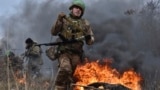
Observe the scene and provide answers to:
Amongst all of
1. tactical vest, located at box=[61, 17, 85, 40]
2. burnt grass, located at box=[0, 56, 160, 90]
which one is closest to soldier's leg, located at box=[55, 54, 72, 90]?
tactical vest, located at box=[61, 17, 85, 40]

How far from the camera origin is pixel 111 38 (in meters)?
14.5

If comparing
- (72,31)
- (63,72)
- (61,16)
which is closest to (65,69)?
(63,72)

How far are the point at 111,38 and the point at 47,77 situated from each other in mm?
2662

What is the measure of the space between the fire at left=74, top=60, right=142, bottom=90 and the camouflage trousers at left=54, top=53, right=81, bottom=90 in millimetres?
289

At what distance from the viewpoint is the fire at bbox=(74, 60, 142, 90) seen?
1038 cm

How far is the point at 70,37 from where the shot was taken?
9.76m

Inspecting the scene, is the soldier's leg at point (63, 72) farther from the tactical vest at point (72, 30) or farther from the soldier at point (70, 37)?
the tactical vest at point (72, 30)

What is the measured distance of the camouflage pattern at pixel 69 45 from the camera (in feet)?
31.6

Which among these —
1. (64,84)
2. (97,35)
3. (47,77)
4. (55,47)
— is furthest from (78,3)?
(97,35)

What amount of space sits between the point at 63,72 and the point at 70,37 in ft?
2.47

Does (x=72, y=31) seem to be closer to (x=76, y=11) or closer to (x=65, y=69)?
(x=76, y=11)

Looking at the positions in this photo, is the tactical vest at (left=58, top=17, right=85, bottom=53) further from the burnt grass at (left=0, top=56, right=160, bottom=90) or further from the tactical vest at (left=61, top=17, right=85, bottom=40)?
the burnt grass at (left=0, top=56, right=160, bottom=90)

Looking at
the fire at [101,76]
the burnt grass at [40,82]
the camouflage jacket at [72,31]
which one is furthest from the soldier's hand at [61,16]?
the burnt grass at [40,82]

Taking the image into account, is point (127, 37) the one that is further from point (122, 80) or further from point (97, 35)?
point (122, 80)
